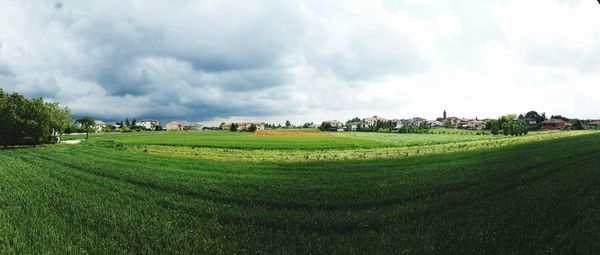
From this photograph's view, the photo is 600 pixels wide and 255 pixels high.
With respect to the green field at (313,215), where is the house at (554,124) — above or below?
above

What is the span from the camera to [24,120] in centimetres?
4959

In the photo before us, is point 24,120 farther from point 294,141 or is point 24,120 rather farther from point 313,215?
point 313,215

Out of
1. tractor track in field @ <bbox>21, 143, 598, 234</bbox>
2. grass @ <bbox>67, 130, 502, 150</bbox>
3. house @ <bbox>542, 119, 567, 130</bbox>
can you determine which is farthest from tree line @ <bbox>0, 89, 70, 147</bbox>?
house @ <bbox>542, 119, 567, 130</bbox>

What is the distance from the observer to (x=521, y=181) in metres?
14.2

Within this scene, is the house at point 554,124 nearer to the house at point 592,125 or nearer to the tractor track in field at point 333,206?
the house at point 592,125

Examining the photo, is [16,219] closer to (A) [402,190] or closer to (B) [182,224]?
(B) [182,224]

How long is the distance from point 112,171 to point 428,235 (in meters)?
18.9

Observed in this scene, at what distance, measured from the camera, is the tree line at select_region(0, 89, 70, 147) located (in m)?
49.3

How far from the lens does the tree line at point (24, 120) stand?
49312mm

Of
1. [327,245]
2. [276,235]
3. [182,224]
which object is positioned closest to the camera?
[327,245]

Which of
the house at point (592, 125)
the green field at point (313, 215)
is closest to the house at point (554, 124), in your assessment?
the house at point (592, 125)

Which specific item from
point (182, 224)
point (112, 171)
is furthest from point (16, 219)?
point (112, 171)

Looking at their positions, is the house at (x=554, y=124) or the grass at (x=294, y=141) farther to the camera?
the house at (x=554, y=124)

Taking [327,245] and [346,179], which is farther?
[346,179]
